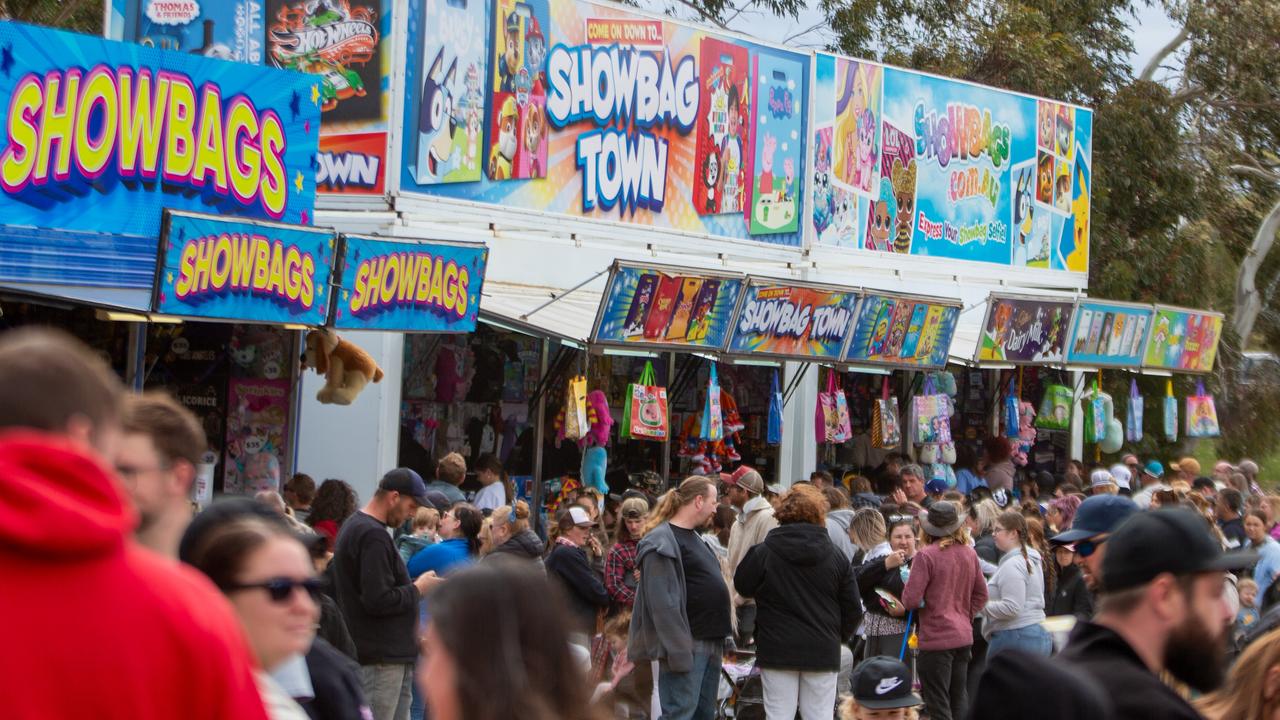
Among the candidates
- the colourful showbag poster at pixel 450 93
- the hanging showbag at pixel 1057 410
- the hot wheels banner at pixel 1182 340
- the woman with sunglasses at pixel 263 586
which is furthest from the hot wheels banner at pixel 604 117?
the woman with sunglasses at pixel 263 586

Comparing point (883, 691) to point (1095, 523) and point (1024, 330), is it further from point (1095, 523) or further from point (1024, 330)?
point (1024, 330)

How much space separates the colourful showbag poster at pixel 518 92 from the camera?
1580 centimetres

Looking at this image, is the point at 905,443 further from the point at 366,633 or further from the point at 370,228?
the point at 366,633

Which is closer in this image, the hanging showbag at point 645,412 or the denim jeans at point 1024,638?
the denim jeans at point 1024,638

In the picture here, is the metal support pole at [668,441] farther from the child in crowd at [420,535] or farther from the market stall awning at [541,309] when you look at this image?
the child in crowd at [420,535]

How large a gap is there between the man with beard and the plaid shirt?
6652 mm

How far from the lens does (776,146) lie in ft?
62.8

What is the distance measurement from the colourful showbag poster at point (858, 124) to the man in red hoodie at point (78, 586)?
1841 cm

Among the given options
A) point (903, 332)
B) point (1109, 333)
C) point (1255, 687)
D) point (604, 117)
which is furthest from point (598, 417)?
point (1255, 687)

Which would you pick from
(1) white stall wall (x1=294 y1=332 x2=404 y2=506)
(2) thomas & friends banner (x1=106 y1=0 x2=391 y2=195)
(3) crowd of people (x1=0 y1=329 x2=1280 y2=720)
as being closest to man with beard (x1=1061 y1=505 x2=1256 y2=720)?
(3) crowd of people (x1=0 y1=329 x2=1280 y2=720)

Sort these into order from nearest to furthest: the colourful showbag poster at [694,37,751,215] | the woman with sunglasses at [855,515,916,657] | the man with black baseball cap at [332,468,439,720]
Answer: the man with black baseball cap at [332,468,439,720] < the woman with sunglasses at [855,515,916,657] < the colourful showbag poster at [694,37,751,215]

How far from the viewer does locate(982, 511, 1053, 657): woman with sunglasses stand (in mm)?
10141

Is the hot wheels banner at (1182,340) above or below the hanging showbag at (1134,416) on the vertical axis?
above

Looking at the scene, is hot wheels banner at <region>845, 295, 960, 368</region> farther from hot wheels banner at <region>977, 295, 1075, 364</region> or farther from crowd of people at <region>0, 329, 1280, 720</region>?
crowd of people at <region>0, 329, 1280, 720</region>
